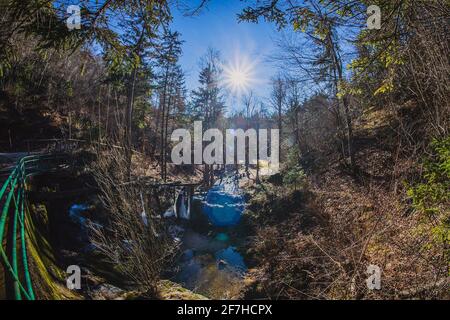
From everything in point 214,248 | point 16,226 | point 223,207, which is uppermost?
point 16,226

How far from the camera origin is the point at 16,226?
5.86 m

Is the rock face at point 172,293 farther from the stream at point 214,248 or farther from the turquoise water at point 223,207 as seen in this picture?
the turquoise water at point 223,207

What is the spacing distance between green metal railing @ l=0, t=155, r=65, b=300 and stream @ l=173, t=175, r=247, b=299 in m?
4.84

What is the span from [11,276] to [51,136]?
66.5ft

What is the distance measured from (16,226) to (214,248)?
9.82 metres

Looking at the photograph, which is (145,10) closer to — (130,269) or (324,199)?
(130,269)

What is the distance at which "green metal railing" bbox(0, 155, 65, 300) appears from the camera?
12.8 ft

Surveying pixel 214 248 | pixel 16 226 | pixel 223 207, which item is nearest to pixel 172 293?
pixel 16 226

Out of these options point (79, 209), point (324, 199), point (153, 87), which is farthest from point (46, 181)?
point (324, 199)

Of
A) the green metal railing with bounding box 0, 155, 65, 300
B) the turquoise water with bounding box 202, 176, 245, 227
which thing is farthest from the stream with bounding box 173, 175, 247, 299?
the green metal railing with bounding box 0, 155, 65, 300

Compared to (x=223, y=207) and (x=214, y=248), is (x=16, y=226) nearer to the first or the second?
(x=214, y=248)

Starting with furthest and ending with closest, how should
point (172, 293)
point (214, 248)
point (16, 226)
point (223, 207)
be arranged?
Result: point (223, 207), point (214, 248), point (172, 293), point (16, 226)

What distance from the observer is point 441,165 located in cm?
389

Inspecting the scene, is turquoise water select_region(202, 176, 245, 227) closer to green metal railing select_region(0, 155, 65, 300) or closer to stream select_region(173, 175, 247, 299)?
stream select_region(173, 175, 247, 299)
